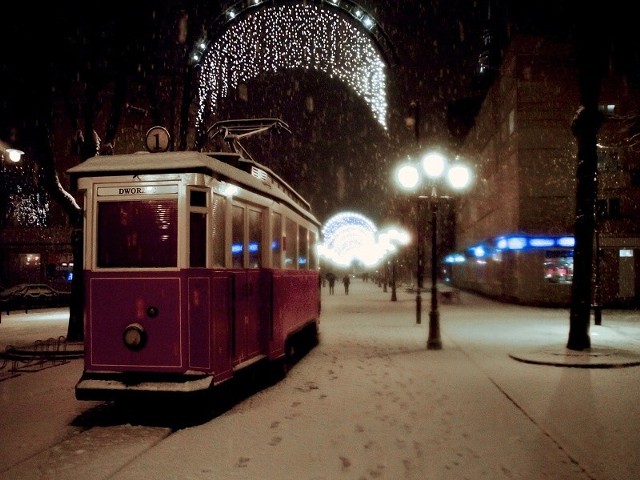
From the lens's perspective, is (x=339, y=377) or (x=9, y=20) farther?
(x=9, y=20)

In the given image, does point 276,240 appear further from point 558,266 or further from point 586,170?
point 558,266

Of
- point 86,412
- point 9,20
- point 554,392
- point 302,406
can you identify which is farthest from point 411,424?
point 9,20

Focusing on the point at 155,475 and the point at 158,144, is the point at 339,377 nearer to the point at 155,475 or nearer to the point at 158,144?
the point at 158,144

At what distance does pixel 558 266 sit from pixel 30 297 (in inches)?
1048

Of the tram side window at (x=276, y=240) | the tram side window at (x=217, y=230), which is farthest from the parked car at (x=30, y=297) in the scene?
the tram side window at (x=217, y=230)

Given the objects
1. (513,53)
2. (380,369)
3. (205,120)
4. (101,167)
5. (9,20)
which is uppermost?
(513,53)

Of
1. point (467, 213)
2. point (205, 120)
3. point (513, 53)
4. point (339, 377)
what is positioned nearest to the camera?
point (339, 377)

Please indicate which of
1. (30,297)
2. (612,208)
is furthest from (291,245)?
(30,297)

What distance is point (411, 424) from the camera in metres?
7.67

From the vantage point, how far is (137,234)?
26.2ft

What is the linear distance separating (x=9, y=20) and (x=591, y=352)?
46.0 ft

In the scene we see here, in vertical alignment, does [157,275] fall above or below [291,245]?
below

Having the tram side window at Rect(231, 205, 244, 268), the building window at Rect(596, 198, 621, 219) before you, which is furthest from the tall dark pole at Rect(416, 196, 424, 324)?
the tram side window at Rect(231, 205, 244, 268)

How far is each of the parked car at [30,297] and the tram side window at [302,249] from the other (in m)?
22.8
